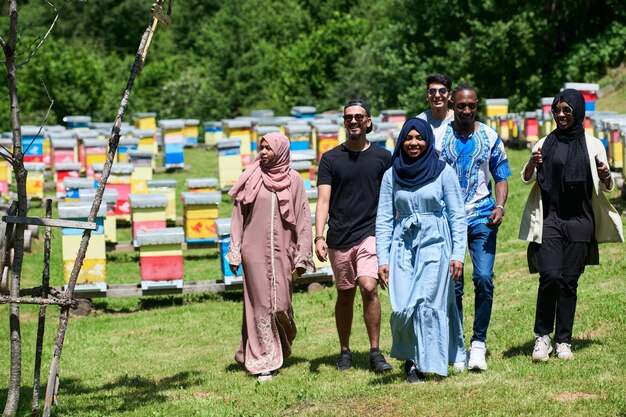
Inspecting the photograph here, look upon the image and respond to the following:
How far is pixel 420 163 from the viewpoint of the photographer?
24.9ft

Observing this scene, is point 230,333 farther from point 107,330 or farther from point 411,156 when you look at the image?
point 411,156

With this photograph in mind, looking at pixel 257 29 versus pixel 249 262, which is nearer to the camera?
pixel 249 262

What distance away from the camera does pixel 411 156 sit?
7629mm

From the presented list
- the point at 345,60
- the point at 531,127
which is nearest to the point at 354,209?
the point at 531,127

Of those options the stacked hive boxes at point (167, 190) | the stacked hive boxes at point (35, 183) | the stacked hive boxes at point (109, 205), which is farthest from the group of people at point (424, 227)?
the stacked hive boxes at point (35, 183)

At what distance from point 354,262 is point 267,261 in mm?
775

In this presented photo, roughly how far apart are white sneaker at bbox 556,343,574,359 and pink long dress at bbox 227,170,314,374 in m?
2.11

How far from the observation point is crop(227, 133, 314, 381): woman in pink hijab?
8805 mm

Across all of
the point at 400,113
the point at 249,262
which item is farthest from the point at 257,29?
the point at 249,262

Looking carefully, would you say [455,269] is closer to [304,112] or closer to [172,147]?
[172,147]

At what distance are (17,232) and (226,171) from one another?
14337 mm

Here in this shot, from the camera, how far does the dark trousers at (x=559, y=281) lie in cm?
804

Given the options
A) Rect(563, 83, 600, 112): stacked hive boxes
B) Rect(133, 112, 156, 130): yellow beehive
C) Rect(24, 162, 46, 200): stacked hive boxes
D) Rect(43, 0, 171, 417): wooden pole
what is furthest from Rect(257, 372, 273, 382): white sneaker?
Rect(133, 112, 156, 130): yellow beehive

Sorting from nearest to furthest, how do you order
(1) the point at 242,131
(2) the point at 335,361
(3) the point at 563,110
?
(3) the point at 563,110 < (2) the point at 335,361 < (1) the point at 242,131
